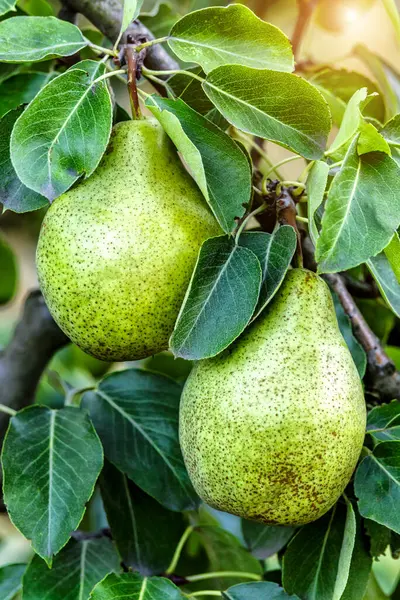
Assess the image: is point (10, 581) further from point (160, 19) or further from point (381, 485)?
point (160, 19)

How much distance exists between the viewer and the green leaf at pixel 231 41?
703 mm

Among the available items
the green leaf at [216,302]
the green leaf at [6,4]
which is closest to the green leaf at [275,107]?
the green leaf at [216,302]

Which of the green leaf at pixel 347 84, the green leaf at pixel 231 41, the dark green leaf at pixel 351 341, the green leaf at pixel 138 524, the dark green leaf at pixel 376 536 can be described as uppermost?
the green leaf at pixel 231 41

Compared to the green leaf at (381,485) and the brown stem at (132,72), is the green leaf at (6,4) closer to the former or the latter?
the brown stem at (132,72)

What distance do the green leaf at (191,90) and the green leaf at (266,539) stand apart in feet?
1.58

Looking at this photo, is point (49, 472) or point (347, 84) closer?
point (49, 472)

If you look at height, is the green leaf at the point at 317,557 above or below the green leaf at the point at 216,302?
below

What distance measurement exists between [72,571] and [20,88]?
1.79 ft

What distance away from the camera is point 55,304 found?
0.70m

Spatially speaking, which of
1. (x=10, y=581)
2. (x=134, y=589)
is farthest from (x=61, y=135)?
(x=10, y=581)

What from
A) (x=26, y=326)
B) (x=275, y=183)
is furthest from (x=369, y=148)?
(x=26, y=326)

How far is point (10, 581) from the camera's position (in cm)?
94

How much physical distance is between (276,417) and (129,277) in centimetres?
17

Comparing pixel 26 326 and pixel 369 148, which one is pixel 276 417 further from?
pixel 26 326
